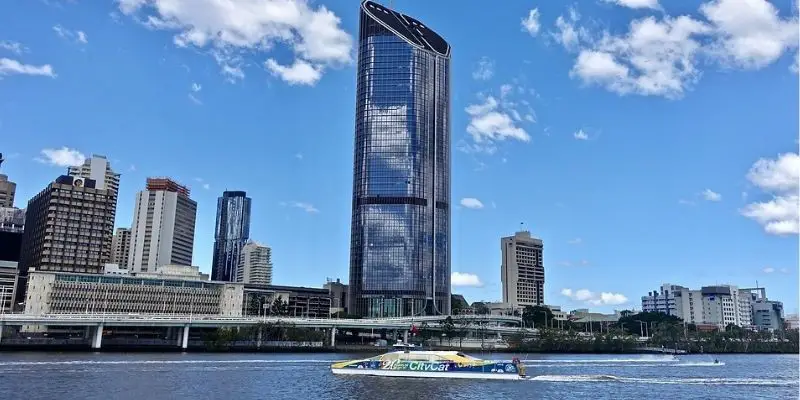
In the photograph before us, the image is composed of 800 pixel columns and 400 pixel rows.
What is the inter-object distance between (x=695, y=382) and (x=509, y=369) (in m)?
23.5

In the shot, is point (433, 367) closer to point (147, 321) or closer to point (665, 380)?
point (665, 380)

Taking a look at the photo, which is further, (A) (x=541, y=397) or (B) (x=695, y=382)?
A: (B) (x=695, y=382)

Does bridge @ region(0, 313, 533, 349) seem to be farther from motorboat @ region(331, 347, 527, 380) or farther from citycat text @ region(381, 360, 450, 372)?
citycat text @ region(381, 360, 450, 372)

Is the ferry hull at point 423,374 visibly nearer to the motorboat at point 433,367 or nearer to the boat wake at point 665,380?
the motorboat at point 433,367

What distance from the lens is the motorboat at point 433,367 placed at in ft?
282

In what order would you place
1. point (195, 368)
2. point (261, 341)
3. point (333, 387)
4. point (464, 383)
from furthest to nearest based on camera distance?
point (261, 341) → point (195, 368) → point (464, 383) → point (333, 387)

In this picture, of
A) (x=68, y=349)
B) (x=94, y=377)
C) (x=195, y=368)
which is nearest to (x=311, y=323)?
(x=68, y=349)

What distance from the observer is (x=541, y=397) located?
224 feet

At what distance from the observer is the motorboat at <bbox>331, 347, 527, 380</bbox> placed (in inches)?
3383

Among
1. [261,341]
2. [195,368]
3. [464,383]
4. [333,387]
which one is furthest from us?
[261,341]

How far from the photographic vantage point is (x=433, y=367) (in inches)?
3465

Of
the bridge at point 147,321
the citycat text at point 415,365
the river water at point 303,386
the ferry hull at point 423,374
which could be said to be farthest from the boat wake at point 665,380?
the bridge at point 147,321

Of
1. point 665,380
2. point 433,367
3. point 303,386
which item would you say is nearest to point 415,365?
point 433,367

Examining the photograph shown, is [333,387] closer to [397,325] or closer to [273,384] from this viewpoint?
[273,384]
